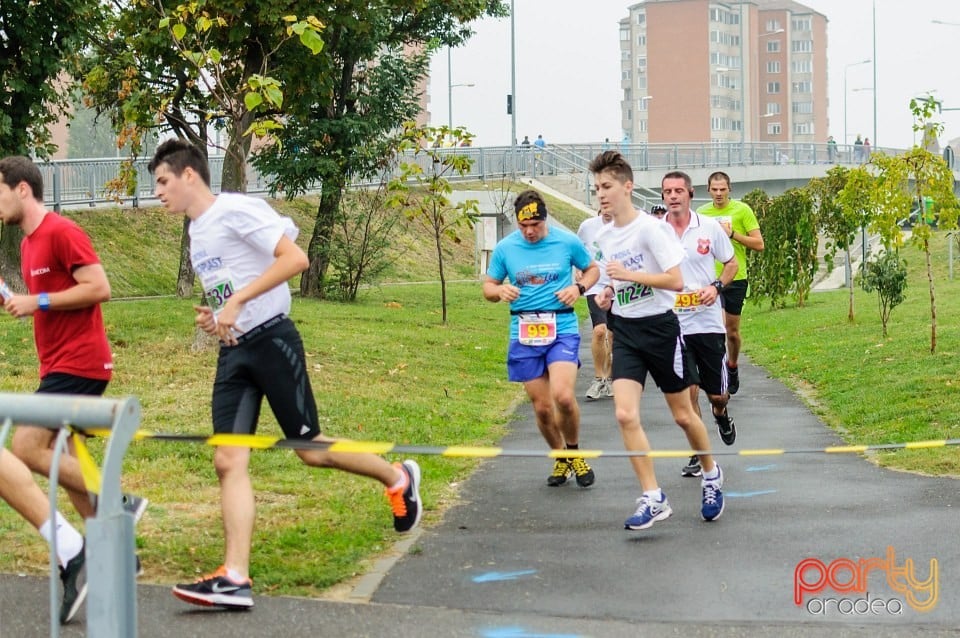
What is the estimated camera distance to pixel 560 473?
8789 mm

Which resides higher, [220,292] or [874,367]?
[220,292]

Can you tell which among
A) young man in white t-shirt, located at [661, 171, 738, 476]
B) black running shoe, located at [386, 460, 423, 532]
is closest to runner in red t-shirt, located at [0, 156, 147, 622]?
black running shoe, located at [386, 460, 423, 532]

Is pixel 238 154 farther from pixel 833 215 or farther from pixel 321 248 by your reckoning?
pixel 833 215

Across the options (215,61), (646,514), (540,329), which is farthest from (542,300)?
(215,61)

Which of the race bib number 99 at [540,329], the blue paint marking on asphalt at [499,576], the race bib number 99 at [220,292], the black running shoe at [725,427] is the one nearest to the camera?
the race bib number 99 at [220,292]

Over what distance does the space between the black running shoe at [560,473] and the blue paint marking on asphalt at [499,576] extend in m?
2.45

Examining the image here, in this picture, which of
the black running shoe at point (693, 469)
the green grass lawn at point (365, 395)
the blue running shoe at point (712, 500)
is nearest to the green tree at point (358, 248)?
the green grass lawn at point (365, 395)

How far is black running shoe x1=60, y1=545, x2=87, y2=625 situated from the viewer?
17.6ft

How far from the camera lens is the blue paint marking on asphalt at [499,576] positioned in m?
6.14

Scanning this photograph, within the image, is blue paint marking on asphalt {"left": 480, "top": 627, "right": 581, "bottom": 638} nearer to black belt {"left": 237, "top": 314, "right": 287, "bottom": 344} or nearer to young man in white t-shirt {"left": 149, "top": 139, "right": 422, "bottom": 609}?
young man in white t-shirt {"left": 149, "top": 139, "right": 422, "bottom": 609}

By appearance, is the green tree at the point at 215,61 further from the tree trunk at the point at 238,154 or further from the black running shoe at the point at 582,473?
the black running shoe at the point at 582,473

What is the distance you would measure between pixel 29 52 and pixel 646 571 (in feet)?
53.7

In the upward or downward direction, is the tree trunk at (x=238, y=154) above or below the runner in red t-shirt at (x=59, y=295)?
above

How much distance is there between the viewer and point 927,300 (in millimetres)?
27359
